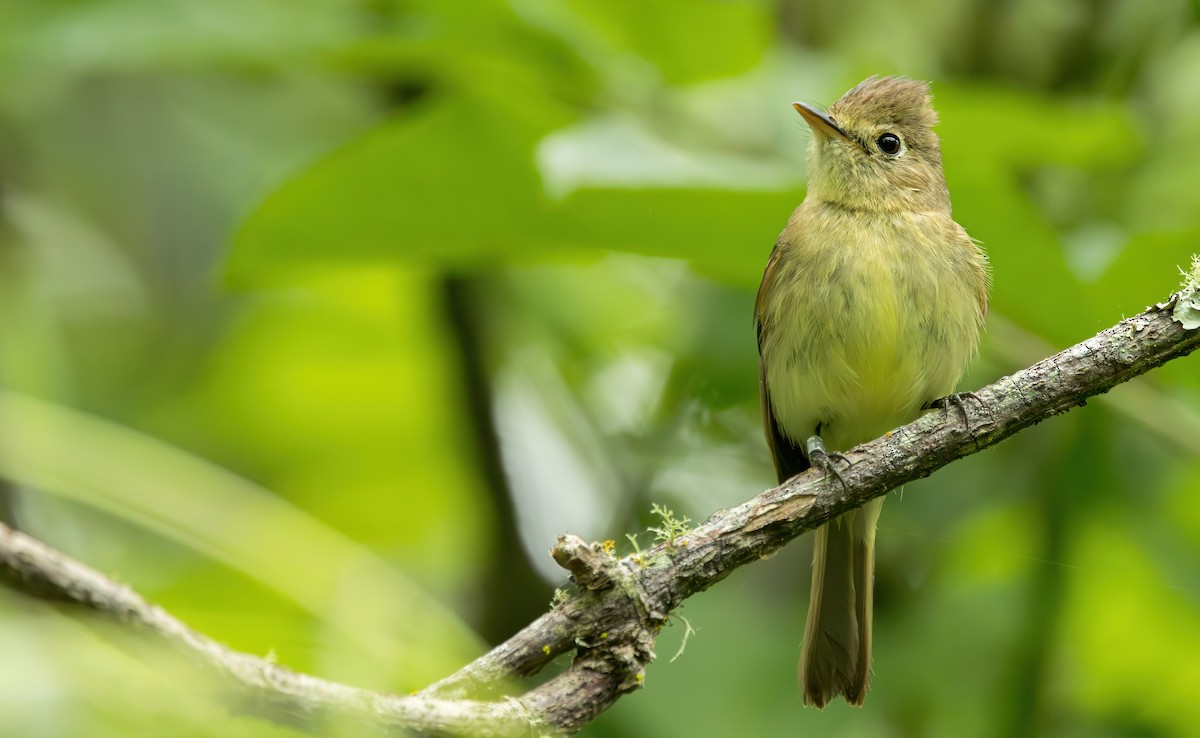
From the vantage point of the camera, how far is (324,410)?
4750 millimetres

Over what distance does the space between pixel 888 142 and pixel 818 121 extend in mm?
503

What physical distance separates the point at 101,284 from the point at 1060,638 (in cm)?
342

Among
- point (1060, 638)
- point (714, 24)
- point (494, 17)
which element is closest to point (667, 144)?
point (714, 24)

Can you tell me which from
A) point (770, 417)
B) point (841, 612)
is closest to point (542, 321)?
point (770, 417)

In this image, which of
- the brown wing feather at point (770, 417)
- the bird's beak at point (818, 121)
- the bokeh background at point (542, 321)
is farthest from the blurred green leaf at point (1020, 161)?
the brown wing feather at point (770, 417)

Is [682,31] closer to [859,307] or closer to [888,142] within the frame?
[859,307]

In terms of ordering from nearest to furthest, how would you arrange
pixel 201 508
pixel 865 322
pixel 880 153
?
pixel 201 508
pixel 865 322
pixel 880 153

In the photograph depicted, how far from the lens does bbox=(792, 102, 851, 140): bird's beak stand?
149 inches

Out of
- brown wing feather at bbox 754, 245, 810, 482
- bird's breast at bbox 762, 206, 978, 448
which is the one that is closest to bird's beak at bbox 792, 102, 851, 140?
bird's breast at bbox 762, 206, 978, 448

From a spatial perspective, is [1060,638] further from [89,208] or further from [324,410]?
[89,208]

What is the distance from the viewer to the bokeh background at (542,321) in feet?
10.2

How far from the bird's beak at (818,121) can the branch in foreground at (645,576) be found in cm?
146

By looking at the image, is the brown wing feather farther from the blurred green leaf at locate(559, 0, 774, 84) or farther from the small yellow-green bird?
the blurred green leaf at locate(559, 0, 774, 84)

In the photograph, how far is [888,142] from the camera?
4391 millimetres
